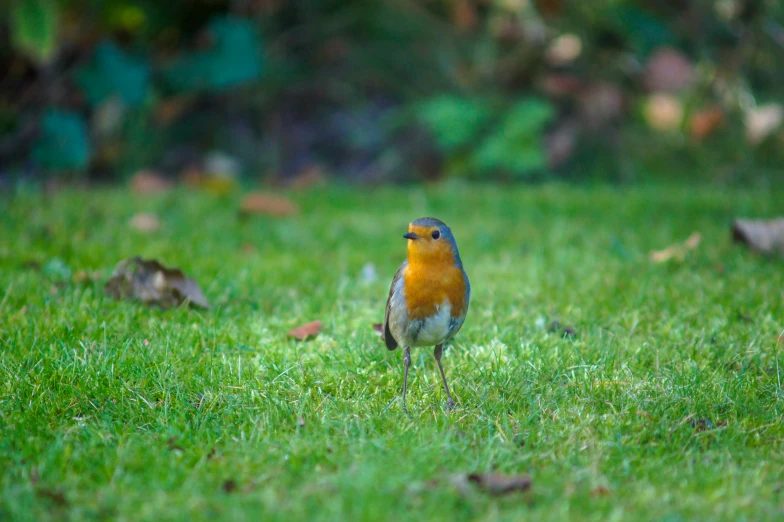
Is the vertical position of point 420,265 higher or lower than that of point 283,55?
lower

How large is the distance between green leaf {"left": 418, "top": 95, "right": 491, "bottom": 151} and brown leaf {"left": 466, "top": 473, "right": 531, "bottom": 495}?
536 cm

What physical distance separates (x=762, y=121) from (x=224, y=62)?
16.7 feet

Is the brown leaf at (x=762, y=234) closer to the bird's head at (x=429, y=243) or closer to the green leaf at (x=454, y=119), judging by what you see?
the bird's head at (x=429, y=243)

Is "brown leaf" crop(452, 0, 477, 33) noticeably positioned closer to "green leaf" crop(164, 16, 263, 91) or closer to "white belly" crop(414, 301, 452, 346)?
"green leaf" crop(164, 16, 263, 91)

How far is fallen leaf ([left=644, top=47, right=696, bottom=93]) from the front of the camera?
776 centimetres

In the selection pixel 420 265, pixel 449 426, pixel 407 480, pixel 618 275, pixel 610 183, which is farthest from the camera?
pixel 610 183

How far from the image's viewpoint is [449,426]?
279 centimetres

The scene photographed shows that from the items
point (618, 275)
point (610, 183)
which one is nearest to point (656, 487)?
point (618, 275)

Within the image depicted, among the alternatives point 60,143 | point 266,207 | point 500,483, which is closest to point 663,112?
point 266,207

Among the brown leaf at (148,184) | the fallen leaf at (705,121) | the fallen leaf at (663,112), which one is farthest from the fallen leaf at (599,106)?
the brown leaf at (148,184)

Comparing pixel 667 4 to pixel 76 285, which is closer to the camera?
pixel 76 285

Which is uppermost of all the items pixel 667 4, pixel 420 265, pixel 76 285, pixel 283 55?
pixel 667 4

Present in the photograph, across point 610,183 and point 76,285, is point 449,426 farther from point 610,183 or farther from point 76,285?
point 610,183

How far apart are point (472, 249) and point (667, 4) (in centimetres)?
445
